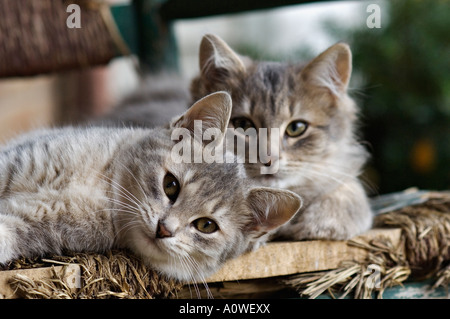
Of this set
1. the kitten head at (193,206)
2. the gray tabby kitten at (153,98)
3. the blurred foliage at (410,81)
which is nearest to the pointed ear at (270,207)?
the kitten head at (193,206)

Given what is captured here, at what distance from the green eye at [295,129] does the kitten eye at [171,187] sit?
0.45m

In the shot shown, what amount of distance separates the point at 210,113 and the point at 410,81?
1400mm

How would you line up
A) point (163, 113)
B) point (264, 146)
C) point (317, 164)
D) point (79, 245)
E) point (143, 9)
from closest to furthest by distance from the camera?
point (79, 245), point (264, 146), point (317, 164), point (163, 113), point (143, 9)

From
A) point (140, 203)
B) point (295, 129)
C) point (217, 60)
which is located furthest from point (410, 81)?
point (140, 203)

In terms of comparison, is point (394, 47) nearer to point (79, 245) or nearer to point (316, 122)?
point (316, 122)

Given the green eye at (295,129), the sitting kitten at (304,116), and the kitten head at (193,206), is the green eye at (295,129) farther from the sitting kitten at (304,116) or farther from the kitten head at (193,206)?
the kitten head at (193,206)

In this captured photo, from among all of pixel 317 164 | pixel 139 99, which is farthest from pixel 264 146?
pixel 139 99

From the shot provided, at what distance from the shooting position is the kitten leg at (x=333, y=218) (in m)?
1.25

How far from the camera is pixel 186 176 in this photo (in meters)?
1.13

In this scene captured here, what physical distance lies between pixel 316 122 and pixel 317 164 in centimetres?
14

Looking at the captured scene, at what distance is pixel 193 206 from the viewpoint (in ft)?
3.57

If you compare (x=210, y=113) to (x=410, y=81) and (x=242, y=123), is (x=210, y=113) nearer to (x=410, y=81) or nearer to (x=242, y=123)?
(x=242, y=123)

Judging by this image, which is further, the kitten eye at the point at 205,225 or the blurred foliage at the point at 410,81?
the blurred foliage at the point at 410,81

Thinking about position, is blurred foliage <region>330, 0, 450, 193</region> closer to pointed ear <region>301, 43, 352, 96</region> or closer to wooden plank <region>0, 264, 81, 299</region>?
pointed ear <region>301, 43, 352, 96</region>
